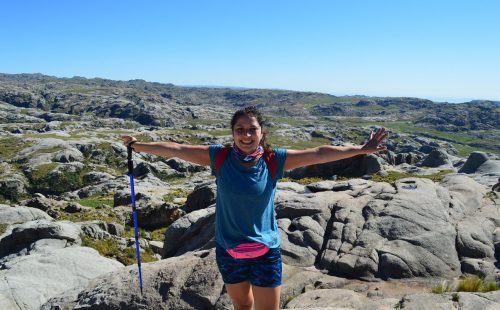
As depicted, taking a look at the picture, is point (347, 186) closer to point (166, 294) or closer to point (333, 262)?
point (333, 262)

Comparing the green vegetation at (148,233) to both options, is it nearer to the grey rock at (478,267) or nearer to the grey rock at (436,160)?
the grey rock at (478,267)

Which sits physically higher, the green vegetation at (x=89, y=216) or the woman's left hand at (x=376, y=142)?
the woman's left hand at (x=376, y=142)

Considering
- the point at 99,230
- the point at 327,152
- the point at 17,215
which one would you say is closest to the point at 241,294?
the point at 327,152

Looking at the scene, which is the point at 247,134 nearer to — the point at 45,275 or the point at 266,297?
the point at 266,297

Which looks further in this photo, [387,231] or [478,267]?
[387,231]

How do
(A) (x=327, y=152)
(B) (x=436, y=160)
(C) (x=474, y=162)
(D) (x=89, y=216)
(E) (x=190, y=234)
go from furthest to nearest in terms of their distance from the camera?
(B) (x=436, y=160) → (C) (x=474, y=162) → (D) (x=89, y=216) → (E) (x=190, y=234) → (A) (x=327, y=152)

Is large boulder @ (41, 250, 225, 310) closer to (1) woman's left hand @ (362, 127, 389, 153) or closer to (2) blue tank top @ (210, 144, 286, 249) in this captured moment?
(2) blue tank top @ (210, 144, 286, 249)

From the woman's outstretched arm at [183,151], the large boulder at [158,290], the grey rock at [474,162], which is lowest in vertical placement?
the grey rock at [474,162]

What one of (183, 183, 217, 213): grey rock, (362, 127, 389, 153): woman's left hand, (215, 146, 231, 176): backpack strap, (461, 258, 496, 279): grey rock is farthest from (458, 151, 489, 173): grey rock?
(215, 146, 231, 176): backpack strap

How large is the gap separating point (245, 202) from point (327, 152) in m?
1.91

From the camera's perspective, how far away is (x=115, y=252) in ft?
85.7

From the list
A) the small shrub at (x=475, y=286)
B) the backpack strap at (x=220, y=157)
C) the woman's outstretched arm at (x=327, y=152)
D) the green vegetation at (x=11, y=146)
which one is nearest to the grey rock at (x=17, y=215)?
the backpack strap at (x=220, y=157)

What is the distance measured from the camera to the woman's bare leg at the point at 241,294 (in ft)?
23.1

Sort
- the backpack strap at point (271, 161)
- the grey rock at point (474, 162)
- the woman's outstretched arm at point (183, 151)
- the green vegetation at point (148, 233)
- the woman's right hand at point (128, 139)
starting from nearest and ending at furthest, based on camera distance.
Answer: the backpack strap at point (271, 161) → the woman's outstretched arm at point (183, 151) → the woman's right hand at point (128, 139) → the green vegetation at point (148, 233) → the grey rock at point (474, 162)
